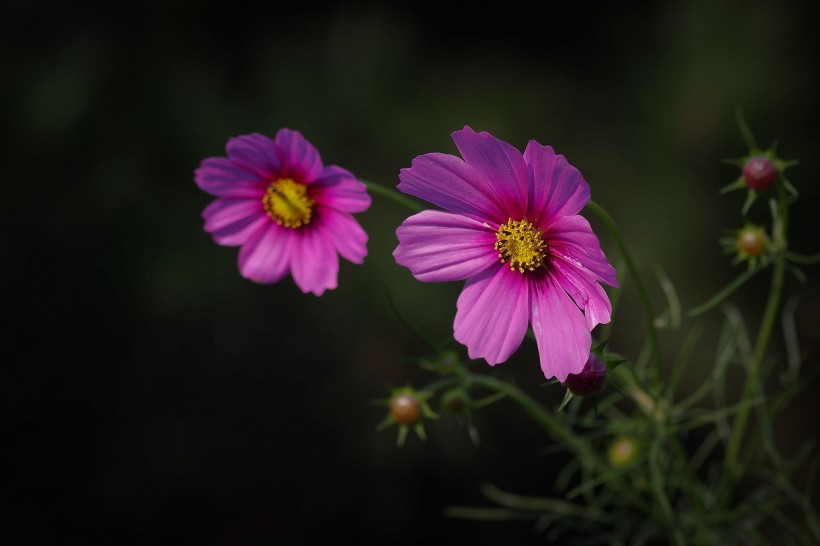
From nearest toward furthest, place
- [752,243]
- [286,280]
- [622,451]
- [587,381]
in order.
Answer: [587,381] < [752,243] < [622,451] < [286,280]

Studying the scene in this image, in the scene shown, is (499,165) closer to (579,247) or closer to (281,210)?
(579,247)

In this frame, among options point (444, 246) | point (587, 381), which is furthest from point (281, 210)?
point (587, 381)

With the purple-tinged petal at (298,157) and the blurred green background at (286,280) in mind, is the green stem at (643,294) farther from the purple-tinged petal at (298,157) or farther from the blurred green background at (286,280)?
the blurred green background at (286,280)

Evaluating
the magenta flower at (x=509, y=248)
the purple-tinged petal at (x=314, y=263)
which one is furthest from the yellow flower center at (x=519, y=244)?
the purple-tinged petal at (x=314, y=263)

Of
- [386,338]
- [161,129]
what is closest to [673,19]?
[386,338]

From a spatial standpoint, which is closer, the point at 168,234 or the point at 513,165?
the point at 513,165

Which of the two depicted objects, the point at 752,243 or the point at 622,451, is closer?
the point at 752,243

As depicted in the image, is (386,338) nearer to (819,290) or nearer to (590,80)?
(590,80)
